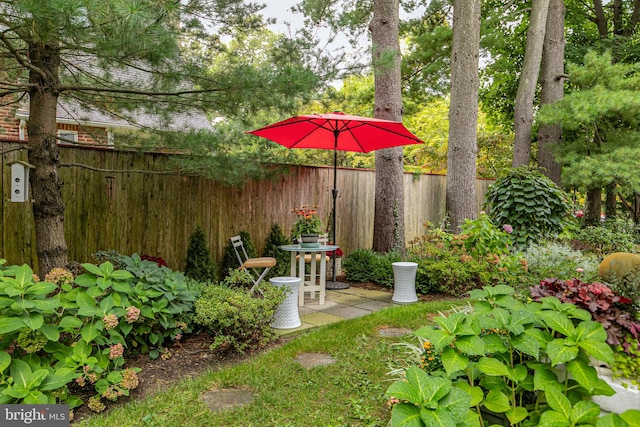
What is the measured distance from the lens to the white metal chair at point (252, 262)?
468 centimetres

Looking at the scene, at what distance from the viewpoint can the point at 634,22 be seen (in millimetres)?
10875

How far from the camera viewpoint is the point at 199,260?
520 cm

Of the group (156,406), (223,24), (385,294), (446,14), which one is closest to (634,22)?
(446,14)

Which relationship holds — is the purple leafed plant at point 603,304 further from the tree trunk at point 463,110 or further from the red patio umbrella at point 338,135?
the tree trunk at point 463,110

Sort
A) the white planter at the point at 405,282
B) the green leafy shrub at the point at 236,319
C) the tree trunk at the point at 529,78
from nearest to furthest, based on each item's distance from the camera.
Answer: the green leafy shrub at the point at 236,319 → the white planter at the point at 405,282 → the tree trunk at the point at 529,78

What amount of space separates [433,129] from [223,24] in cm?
1254

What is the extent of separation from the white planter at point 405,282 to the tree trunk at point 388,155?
1.45 m

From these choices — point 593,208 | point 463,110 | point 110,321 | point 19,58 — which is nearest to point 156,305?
point 110,321

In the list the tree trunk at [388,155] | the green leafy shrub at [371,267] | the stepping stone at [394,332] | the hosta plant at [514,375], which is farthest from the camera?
the tree trunk at [388,155]

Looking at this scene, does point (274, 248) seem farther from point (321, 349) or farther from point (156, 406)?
point (156, 406)

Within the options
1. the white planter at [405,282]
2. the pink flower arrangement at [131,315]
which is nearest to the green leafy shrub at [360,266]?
the white planter at [405,282]

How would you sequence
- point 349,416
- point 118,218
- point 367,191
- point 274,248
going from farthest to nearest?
point 367,191 → point 274,248 → point 118,218 → point 349,416

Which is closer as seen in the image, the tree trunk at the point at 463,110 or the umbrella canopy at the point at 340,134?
the umbrella canopy at the point at 340,134

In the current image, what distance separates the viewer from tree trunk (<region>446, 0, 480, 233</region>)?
21.2 ft
